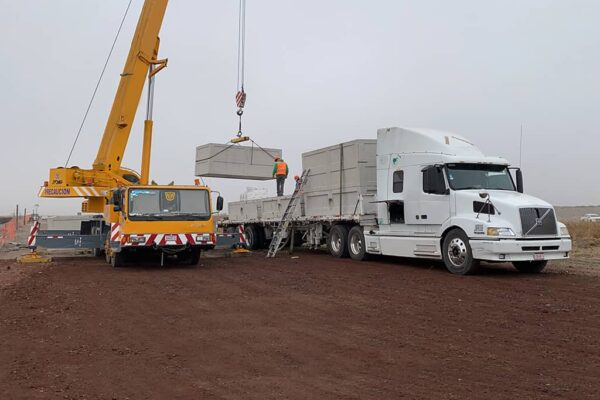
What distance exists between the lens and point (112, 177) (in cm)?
1616

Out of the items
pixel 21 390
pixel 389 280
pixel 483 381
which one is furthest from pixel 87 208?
pixel 483 381

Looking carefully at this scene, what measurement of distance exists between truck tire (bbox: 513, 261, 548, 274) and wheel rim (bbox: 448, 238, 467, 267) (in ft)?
4.91

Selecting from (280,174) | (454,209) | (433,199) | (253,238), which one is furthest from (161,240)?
(253,238)

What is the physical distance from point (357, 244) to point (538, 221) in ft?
17.6

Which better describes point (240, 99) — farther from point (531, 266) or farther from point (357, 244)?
point (531, 266)

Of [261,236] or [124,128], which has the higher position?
[124,128]

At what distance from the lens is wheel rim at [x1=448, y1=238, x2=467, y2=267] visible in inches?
449

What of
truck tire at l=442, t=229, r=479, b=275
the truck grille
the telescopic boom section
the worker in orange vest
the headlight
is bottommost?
truck tire at l=442, t=229, r=479, b=275

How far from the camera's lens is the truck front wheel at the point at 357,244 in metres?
14.8

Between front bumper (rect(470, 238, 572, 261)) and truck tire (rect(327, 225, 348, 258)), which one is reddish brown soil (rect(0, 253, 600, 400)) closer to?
front bumper (rect(470, 238, 572, 261))

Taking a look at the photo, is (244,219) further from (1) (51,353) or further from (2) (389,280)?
(1) (51,353)

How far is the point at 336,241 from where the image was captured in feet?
52.9

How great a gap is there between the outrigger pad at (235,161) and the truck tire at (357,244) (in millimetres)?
7088

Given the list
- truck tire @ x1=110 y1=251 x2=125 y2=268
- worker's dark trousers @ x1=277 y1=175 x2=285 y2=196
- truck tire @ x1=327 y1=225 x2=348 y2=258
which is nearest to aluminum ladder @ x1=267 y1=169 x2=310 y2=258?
truck tire @ x1=327 y1=225 x2=348 y2=258
